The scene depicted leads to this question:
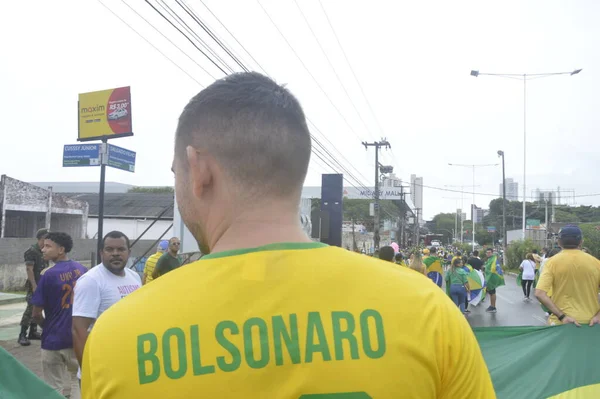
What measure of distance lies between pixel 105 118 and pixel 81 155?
3.41ft

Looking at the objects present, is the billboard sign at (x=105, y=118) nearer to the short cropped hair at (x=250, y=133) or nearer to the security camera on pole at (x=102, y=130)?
the security camera on pole at (x=102, y=130)

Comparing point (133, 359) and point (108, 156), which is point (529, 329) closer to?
point (133, 359)

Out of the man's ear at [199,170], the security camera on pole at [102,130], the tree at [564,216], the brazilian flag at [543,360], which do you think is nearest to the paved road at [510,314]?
the brazilian flag at [543,360]

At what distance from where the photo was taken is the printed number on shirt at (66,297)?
5.11m

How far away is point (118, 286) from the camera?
15.0ft

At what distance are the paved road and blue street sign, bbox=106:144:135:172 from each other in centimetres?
861

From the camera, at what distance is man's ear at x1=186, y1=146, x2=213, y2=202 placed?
1.36 meters

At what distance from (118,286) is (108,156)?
571 cm

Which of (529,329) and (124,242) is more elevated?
(124,242)

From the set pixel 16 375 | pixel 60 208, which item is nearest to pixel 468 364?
pixel 16 375

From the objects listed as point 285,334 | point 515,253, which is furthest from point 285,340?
point 515,253

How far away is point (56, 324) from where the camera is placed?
504cm

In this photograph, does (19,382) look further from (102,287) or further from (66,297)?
(66,297)

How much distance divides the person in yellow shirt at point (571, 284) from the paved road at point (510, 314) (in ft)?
24.3
